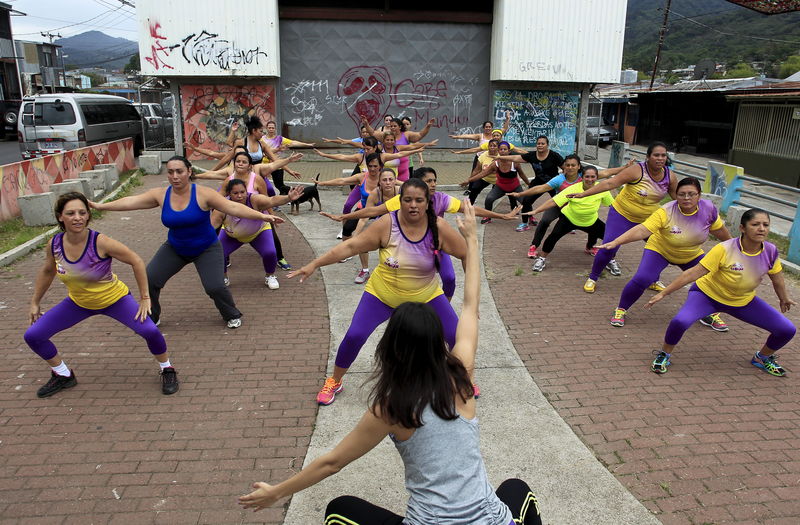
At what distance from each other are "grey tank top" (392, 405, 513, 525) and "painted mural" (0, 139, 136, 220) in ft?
Result: 35.4

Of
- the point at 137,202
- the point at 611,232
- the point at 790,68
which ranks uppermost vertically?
the point at 790,68

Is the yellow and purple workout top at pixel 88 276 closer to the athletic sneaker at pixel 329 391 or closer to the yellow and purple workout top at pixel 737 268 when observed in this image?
the athletic sneaker at pixel 329 391

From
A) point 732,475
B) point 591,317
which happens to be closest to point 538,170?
point 591,317

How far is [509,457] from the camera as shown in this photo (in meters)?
4.09

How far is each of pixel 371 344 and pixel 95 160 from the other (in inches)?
465

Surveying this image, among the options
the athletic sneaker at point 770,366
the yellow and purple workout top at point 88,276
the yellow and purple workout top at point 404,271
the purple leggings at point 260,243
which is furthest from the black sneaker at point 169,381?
the athletic sneaker at point 770,366

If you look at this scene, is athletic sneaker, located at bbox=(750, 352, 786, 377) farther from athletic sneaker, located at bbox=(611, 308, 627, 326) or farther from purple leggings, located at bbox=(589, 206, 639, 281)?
purple leggings, located at bbox=(589, 206, 639, 281)

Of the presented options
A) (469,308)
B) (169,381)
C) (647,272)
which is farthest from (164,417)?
(647,272)

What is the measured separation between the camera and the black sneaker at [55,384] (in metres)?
4.81

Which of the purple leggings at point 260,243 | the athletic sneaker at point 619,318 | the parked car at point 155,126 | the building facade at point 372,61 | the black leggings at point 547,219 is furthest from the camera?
the parked car at point 155,126

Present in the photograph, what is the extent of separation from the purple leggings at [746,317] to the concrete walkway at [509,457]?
1.40m

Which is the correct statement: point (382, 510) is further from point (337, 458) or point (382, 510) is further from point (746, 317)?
point (746, 317)

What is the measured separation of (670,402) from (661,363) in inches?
23.2

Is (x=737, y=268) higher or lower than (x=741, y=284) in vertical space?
higher
